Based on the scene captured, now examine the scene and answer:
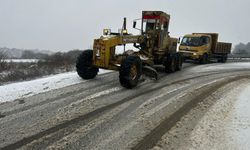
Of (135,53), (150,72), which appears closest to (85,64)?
(135,53)

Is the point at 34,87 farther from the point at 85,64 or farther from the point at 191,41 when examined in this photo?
the point at 191,41

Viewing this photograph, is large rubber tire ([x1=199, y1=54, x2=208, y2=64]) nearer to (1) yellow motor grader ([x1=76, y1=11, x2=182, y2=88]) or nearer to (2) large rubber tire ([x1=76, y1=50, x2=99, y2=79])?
(1) yellow motor grader ([x1=76, y1=11, x2=182, y2=88])

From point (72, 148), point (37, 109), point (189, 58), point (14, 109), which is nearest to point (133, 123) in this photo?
point (72, 148)

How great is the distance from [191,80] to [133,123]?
7.58 metres

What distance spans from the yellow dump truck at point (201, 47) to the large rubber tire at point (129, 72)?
13.2 meters

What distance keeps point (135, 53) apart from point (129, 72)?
2.77 metres

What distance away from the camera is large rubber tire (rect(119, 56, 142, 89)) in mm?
12492

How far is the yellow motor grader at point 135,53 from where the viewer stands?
12961 mm

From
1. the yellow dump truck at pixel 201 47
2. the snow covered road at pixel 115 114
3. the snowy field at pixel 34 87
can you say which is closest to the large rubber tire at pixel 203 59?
the yellow dump truck at pixel 201 47

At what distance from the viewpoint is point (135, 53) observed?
15.2m

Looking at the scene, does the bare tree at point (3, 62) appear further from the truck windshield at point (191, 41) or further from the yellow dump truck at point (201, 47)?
the truck windshield at point (191, 41)

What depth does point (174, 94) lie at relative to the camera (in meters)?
11.9

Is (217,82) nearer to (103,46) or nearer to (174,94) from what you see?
(174,94)

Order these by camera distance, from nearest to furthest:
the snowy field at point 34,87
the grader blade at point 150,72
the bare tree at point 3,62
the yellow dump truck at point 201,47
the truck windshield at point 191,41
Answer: the snowy field at point 34,87, the grader blade at point 150,72, the bare tree at point 3,62, the yellow dump truck at point 201,47, the truck windshield at point 191,41
